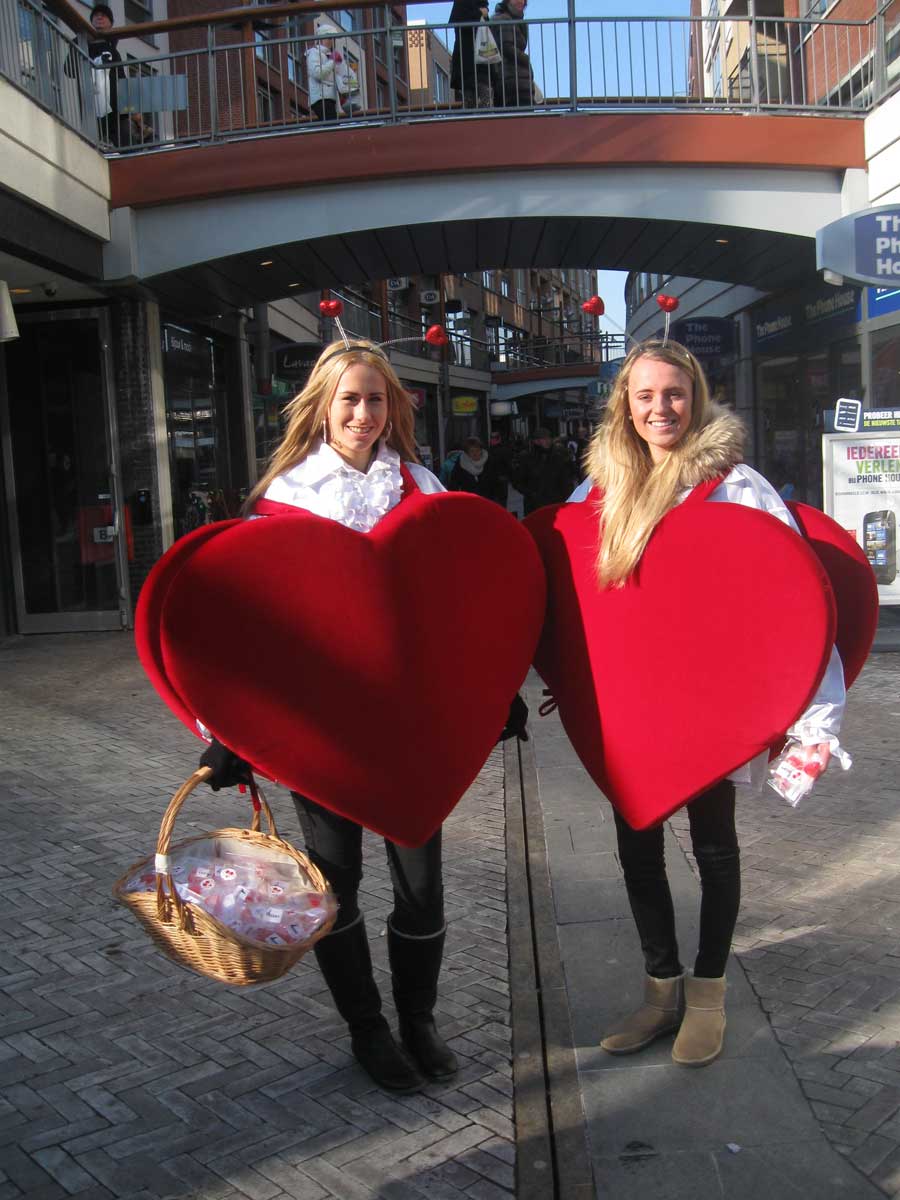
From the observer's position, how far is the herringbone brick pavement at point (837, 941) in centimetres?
A: 282

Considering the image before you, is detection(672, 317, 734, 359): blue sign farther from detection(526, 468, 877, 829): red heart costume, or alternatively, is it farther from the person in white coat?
detection(526, 468, 877, 829): red heart costume

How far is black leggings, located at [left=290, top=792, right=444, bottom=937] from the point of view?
2.87m

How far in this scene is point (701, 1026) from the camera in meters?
2.99

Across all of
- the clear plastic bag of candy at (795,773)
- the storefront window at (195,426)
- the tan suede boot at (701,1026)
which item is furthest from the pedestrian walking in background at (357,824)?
the storefront window at (195,426)

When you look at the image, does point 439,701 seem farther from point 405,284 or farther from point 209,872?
point 405,284

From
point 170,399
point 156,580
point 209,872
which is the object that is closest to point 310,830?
point 209,872

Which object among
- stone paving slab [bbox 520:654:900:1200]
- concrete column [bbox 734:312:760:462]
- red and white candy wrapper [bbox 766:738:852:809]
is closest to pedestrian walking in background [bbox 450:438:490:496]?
concrete column [bbox 734:312:760:462]

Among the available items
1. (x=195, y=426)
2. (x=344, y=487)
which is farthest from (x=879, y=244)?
→ (x=195, y=426)

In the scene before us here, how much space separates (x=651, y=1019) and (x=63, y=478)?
10440 mm

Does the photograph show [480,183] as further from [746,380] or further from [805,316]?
[746,380]

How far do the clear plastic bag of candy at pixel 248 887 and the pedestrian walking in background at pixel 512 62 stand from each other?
Result: 398 inches

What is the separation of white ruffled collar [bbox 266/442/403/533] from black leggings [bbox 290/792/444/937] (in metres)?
0.69

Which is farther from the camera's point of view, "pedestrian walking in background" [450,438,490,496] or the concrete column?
the concrete column

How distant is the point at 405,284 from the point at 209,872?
1519 inches
